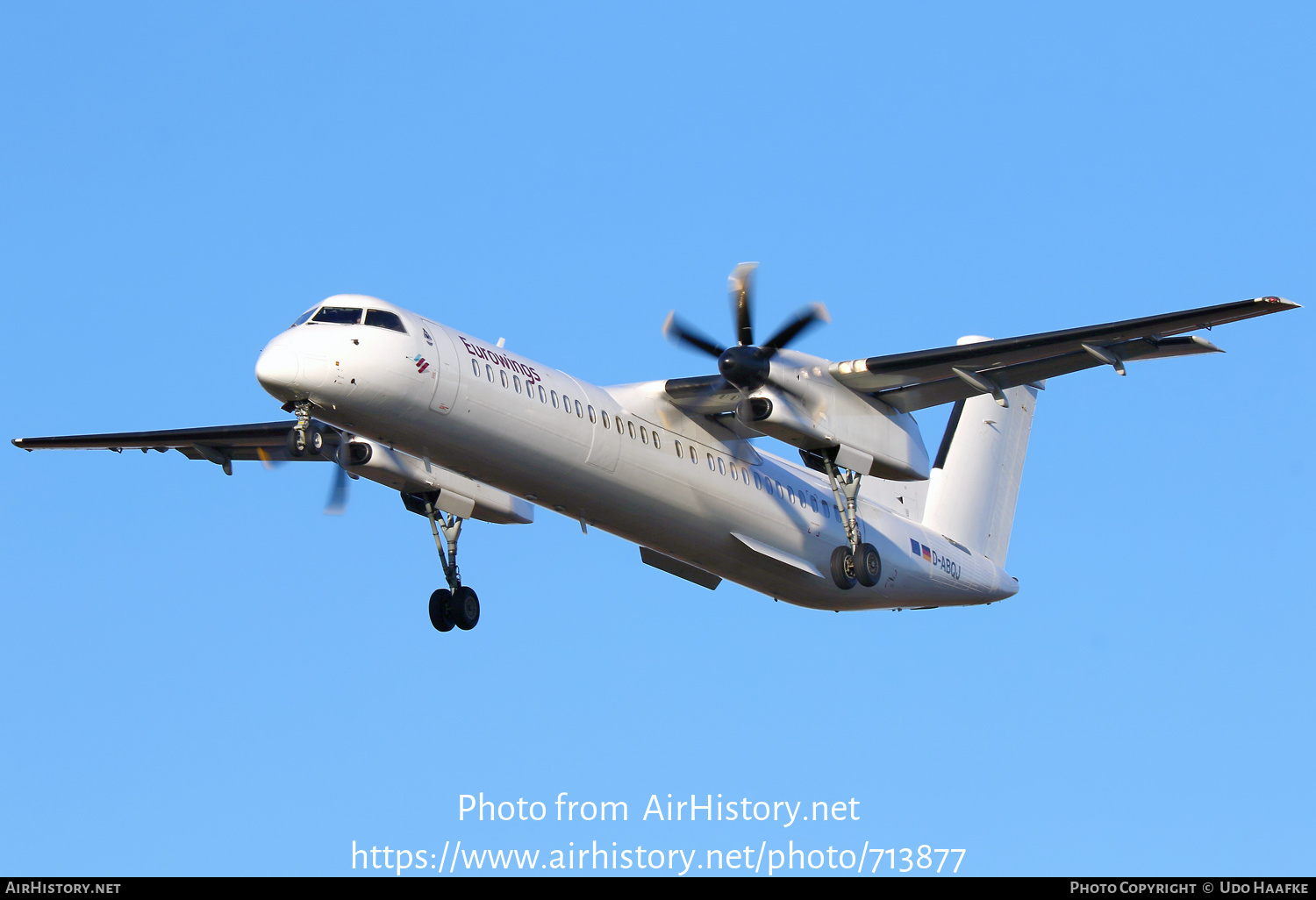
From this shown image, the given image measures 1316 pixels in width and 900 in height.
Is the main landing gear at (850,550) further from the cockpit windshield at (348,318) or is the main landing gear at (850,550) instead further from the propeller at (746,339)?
the cockpit windshield at (348,318)

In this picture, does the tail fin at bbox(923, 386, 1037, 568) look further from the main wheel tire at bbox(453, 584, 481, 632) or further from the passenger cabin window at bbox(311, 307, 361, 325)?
the passenger cabin window at bbox(311, 307, 361, 325)

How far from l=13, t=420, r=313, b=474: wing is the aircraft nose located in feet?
20.3

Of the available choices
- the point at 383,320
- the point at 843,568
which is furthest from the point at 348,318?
the point at 843,568

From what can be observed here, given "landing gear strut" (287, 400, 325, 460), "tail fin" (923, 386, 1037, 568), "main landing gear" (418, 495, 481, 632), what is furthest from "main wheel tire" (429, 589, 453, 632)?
"tail fin" (923, 386, 1037, 568)

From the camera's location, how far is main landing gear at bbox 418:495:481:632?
2339 cm

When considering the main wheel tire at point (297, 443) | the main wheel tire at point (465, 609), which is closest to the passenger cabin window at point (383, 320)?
the main wheel tire at point (297, 443)

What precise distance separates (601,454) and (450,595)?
13.8 ft

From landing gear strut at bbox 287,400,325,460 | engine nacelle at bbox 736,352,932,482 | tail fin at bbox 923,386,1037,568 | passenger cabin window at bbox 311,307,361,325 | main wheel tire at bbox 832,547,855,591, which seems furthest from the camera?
tail fin at bbox 923,386,1037,568

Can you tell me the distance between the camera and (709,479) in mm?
22250

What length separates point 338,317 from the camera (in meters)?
18.9

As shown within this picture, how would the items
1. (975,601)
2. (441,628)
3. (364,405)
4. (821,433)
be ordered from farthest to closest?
(975,601), (441,628), (821,433), (364,405)
